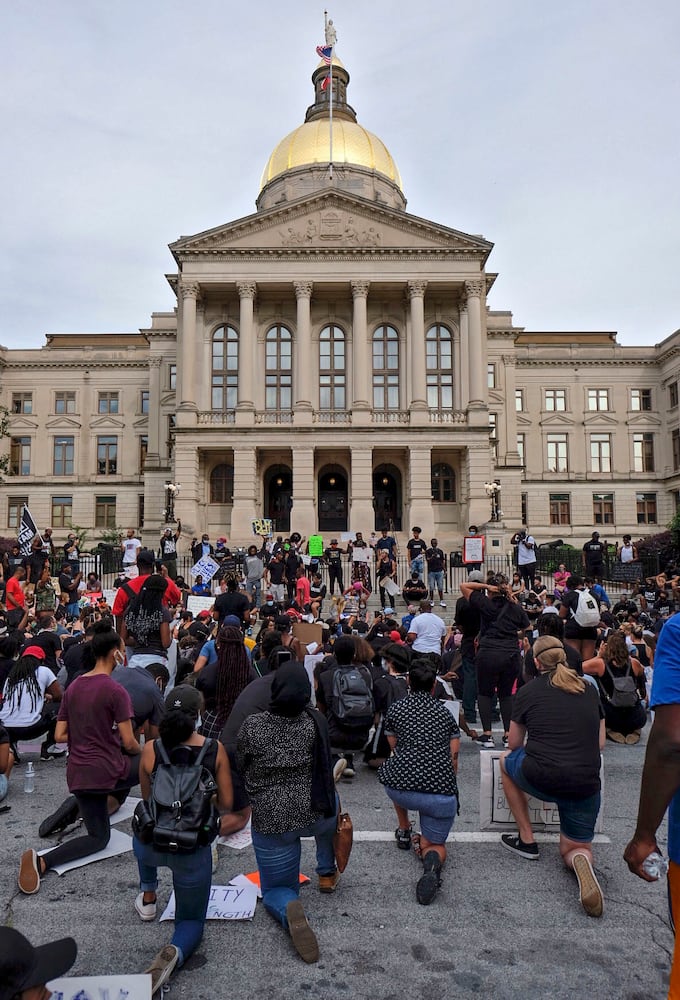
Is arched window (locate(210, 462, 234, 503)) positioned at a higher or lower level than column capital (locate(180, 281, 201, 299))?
lower

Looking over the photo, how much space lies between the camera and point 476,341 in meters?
38.4

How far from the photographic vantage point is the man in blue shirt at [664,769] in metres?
2.87

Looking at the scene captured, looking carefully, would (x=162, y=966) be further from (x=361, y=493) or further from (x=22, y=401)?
(x=22, y=401)

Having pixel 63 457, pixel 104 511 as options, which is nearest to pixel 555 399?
pixel 104 511

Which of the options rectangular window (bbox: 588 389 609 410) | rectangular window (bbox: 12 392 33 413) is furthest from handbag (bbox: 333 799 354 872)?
rectangular window (bbox: 12 392 33 413)

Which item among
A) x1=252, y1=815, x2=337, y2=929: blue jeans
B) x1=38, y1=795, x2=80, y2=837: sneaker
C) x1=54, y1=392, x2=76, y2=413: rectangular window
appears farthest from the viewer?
x1=54, y1=392, x2=76, y2=413: rectangular window

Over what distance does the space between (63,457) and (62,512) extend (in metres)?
4.08

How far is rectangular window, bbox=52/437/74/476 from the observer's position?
50.9 metres

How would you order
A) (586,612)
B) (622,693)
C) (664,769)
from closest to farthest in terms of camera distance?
(664,769) < (586,612) < (622,693)

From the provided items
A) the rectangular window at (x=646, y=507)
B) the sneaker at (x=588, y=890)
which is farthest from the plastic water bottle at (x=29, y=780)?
the rectangular window at (x=646, y=507)

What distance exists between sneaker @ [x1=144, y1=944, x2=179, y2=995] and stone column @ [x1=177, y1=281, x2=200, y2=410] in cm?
3536

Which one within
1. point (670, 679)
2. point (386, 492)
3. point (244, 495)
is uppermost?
point (386, 492)

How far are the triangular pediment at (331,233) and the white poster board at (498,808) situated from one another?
36.1 metres

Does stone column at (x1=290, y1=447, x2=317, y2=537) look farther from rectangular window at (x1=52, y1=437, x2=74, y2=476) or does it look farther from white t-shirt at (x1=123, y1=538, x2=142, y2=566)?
rectangular window at (x1=52, y1=437, x2=74, y2=476)
